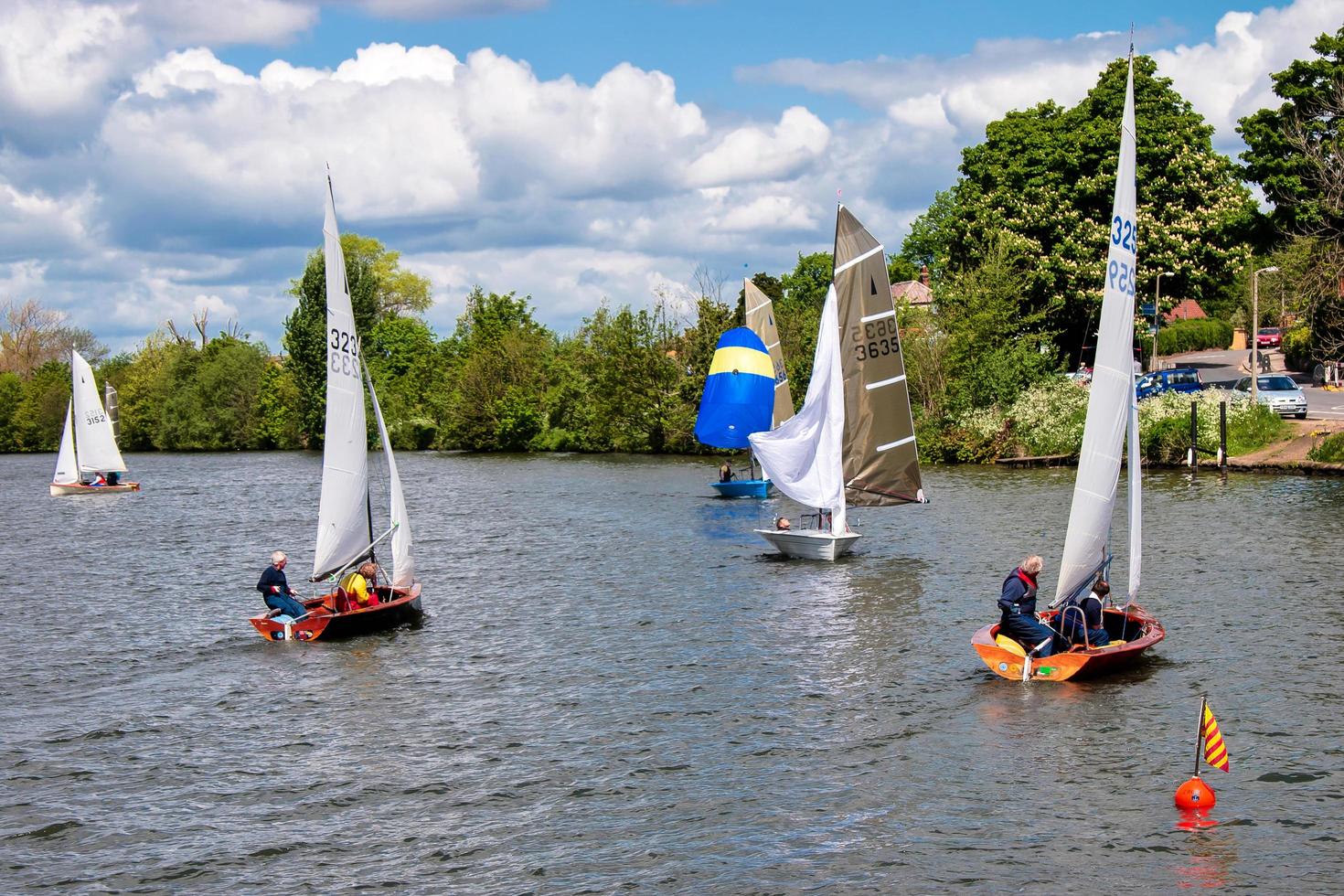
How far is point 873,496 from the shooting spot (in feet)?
131

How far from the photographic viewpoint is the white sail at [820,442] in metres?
38.2

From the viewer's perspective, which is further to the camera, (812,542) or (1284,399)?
(1284,399)

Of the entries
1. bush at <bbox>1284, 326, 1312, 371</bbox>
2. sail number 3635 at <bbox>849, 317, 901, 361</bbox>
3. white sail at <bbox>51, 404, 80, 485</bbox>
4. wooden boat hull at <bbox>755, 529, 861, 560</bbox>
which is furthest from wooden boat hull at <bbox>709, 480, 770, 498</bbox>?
bush at <bbox>1284, 326, 1312, 371</bbox>

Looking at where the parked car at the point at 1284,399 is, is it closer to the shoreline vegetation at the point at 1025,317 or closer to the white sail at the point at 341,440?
the shoreline vegetation at the point at 1025,317

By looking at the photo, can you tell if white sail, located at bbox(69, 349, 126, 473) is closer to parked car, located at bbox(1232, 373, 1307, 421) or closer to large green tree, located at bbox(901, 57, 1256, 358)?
large green tree, located at bbox(901, 57, 1256, 358)

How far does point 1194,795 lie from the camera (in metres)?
17.1

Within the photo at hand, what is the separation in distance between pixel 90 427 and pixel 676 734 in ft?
209

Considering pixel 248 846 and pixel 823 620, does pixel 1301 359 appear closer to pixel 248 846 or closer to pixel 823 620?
pixel 823 620

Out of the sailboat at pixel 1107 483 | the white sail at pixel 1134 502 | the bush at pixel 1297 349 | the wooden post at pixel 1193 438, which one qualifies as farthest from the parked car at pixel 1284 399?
the sailboat at pixel 1107 483

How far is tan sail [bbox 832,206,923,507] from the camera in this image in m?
38.4

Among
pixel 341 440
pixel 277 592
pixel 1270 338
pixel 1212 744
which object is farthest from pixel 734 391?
pixel 1270 338

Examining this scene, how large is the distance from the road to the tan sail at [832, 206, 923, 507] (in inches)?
1344

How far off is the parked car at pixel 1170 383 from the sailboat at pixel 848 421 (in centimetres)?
3477

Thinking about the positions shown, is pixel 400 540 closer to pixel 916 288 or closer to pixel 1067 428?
pixel 1067 428
